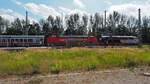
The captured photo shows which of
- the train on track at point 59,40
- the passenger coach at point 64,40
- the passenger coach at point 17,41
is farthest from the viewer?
the passenger coach at point 64,40

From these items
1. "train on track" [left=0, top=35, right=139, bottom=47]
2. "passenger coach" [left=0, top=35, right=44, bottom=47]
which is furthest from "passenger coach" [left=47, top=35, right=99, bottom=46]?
"passenger coach" [left=0, top=35, right=44, bottom=47]

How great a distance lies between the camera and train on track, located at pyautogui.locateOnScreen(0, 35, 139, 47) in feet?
110

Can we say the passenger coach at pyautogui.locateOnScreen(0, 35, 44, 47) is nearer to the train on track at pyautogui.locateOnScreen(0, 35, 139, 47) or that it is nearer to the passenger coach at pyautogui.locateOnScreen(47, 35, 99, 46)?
the train on track at pyautogui.locateOnScreen(0, 35, 139, 47)

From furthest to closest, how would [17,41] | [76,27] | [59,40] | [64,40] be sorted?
[76,27] → [64,40] → [59,40] → [17,41]

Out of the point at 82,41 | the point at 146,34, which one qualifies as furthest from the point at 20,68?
the point at 146,34

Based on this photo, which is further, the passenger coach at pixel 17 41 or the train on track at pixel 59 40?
the train on track at pixel 59 40

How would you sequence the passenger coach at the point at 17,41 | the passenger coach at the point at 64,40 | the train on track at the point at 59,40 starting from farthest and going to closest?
1. the passenger coach at the point at 64,40
2. the train on track at the point at 59,40
3. the passenger coach at the point at 17,41

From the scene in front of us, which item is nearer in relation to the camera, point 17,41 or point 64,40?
point 17,41

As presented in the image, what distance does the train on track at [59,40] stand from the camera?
33.5 meters

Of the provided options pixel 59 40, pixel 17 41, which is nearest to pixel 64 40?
pixel 59 40

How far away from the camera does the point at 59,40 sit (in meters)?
37.3

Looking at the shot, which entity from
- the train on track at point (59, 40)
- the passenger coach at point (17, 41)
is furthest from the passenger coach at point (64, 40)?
the passenger coach at point (17, 41)

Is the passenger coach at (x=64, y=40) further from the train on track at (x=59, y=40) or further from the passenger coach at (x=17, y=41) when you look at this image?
the passenger coach at (x=17, y=41)

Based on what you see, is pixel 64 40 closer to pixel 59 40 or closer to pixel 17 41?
pixel 59 40
